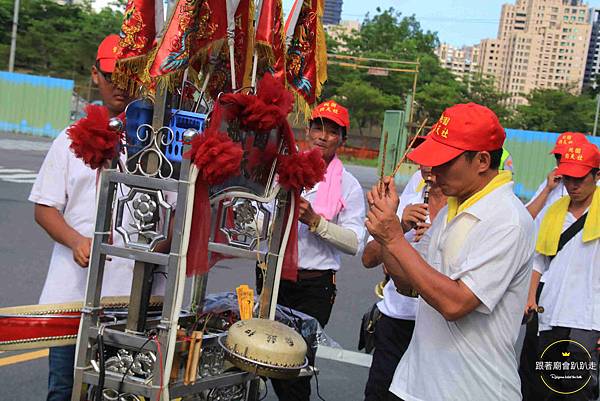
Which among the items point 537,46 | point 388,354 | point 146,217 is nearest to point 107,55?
point 146,217

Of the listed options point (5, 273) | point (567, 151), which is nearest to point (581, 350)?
point (567, 151)

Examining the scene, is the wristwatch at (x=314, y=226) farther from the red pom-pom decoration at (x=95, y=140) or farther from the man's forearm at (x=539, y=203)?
the man's forearm at (x=539, y=203)

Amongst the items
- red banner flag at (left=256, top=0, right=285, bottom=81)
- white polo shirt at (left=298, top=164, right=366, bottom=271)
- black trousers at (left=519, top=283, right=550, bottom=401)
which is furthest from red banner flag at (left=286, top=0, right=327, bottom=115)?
black trousers at (left=519, top=283, right=550, bottom=401)

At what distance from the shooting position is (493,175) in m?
2.95

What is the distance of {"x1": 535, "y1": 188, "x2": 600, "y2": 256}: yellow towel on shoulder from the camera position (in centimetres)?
503

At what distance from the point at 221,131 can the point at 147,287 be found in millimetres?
625

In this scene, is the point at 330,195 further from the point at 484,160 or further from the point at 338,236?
the point at 484,160

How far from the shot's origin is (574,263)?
16.6 feet

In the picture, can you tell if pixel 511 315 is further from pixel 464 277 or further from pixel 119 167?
pixel 119 167

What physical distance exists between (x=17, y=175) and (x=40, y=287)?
9063 millimetres

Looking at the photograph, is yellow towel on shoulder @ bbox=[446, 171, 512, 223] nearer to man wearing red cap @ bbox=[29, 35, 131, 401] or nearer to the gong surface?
the gong surface

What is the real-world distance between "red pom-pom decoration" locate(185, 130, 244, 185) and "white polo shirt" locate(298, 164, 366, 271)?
6.23 feet

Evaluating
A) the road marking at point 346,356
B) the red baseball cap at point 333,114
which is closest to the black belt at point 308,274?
the red baseball cap at point 333,114

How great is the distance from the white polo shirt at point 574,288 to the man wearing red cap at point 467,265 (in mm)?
2248
